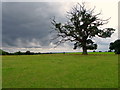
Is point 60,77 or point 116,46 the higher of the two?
point 116,46

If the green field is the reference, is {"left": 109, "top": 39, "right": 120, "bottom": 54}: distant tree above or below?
above

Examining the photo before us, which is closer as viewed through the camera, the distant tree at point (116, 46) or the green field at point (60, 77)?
the green field at point (60, 77)

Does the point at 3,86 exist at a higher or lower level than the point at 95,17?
lower

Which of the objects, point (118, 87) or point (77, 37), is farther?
point (77, 37)

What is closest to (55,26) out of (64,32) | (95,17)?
(64,32)

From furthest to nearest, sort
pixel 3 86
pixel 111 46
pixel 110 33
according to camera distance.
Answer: pixel 111 46 < pixel 110 33 < pixel 3 86

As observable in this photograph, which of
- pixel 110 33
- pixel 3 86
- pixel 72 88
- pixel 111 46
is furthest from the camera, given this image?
pixel 111 46

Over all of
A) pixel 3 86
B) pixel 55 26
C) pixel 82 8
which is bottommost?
pixel 3 86

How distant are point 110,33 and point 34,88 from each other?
38.8 meters

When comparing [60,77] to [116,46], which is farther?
[116,46]

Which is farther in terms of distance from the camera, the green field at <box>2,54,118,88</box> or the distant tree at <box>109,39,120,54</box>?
the distant tree at <box>109,39,120,54</box>

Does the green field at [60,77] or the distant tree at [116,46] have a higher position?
the distant tree at [116,46]

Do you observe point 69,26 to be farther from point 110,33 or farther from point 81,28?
point 110,33

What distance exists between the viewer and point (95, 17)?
4422cm
